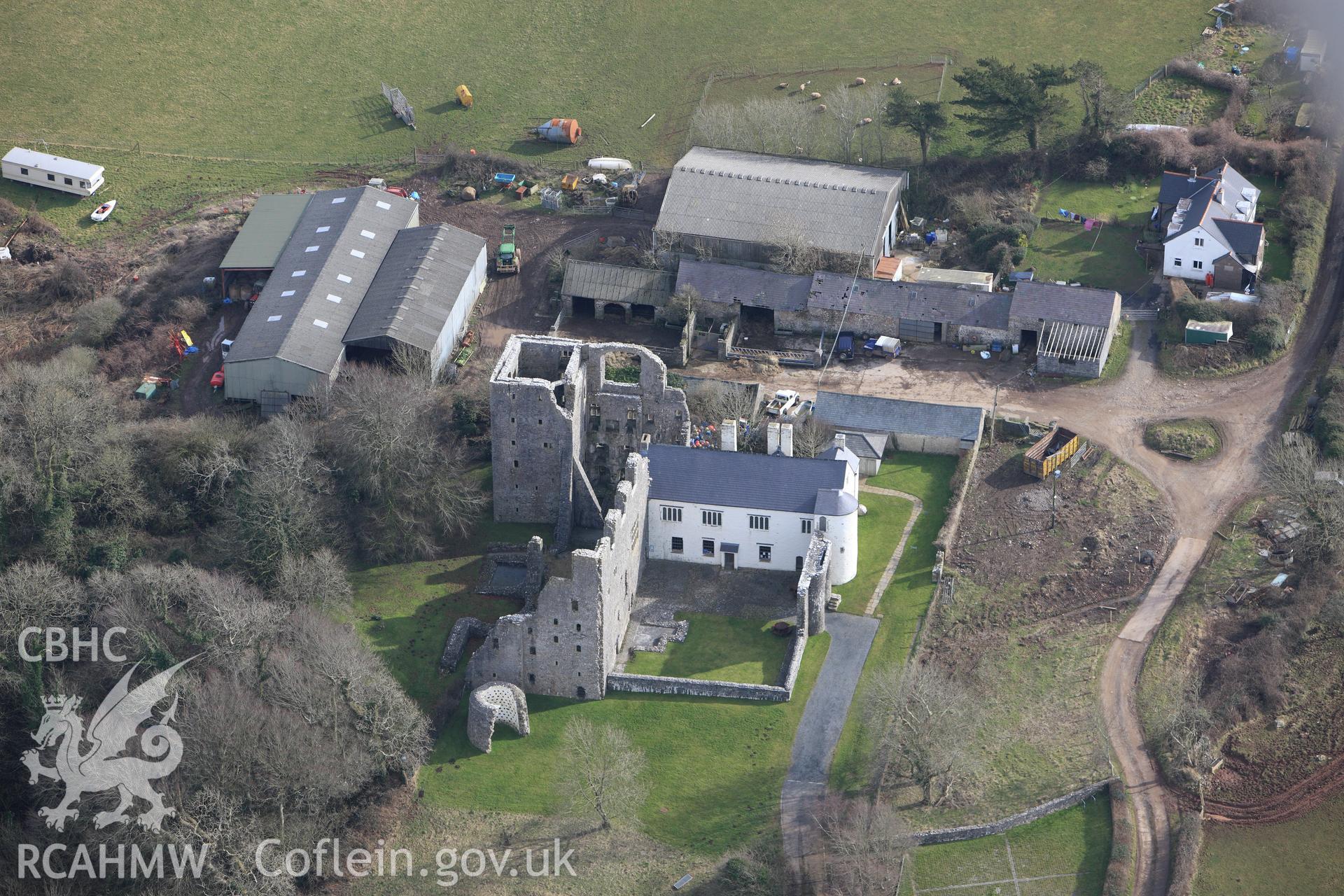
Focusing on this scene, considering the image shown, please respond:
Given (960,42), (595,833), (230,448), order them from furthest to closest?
(960,42), (230,448), (595,833)

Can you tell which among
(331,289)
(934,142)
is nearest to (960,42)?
(934,142)

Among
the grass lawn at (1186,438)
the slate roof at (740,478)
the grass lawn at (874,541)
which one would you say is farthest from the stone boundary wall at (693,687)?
the grass lawn at (1186,438)

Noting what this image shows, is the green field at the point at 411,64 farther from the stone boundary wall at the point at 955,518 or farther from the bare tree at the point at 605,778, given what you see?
the bare tree at the point at 605,778

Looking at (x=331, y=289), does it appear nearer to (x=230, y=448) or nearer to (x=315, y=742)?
(x=230, y=448)

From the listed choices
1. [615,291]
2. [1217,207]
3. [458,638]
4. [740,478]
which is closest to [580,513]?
[740,478]

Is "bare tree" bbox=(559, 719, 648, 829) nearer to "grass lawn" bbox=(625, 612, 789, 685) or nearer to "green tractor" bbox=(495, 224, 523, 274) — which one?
"grass lawn" bbox=(625, 612, 789, 685)

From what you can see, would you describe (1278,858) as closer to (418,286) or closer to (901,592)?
(901,592)
